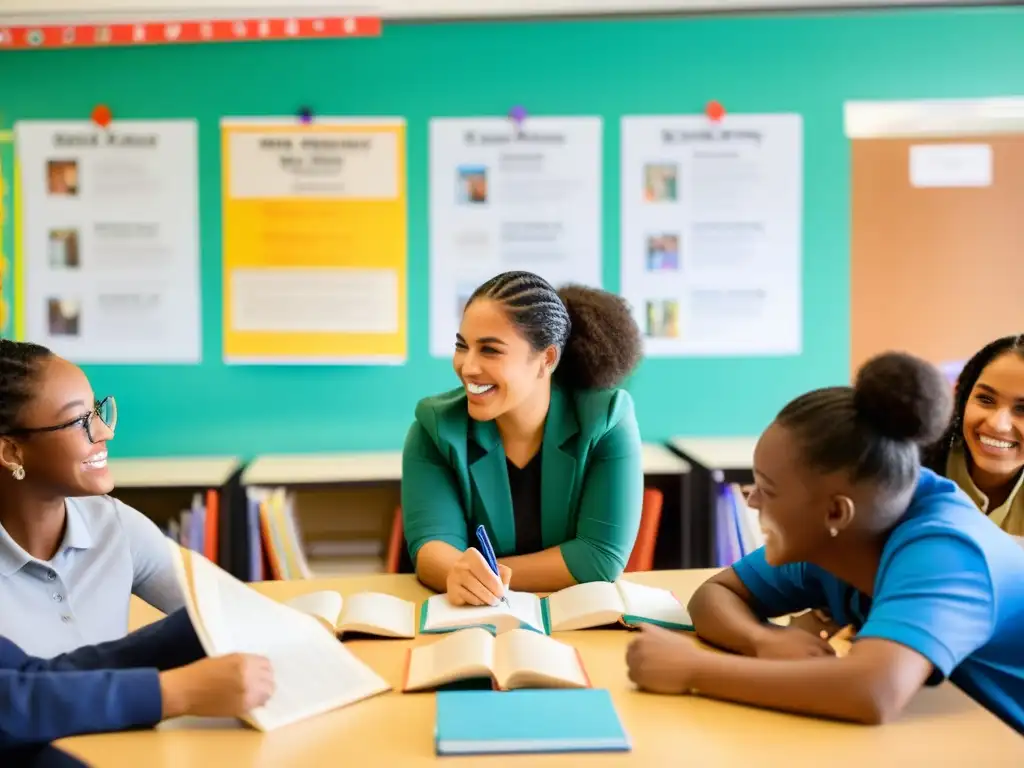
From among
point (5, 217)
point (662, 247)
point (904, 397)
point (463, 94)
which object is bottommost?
point (904, 397)

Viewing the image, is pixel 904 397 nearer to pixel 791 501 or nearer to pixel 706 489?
pixel 791 501

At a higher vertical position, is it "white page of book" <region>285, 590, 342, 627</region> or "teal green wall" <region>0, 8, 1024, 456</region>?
"teal green wall" <region>0, 8, 1024, 456</region>

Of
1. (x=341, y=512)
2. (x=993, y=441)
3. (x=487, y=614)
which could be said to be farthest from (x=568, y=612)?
(x=341, y=512)

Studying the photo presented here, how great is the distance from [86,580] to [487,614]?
Answer: 0.58 m

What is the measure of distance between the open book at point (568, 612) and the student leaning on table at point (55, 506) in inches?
18.5

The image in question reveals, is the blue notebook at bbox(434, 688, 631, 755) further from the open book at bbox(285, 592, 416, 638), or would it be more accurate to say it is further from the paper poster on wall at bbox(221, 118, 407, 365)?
the paper poster on wall at bbox(221, 118, 407, 365)

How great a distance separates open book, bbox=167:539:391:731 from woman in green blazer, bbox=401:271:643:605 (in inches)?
18.9

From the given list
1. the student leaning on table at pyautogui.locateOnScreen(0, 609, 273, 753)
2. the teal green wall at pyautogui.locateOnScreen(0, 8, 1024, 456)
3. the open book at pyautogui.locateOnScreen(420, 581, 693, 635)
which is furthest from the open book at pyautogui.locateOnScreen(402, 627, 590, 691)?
the teal green wall at pyautogui.locateOnScreen(0, 8, 1024, 456)

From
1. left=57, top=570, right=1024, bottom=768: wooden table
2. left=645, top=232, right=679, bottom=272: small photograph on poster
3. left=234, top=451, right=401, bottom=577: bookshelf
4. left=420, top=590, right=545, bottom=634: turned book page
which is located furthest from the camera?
left=645, top=232, right=679, bottom=272: small photograph on poster

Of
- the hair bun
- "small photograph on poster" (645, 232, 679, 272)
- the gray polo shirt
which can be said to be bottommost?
the gray polo shirt

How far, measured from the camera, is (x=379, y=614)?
4.66 feet

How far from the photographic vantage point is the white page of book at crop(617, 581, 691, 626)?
56.4 inches

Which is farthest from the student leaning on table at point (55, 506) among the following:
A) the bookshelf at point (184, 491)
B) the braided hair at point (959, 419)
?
the braided hair at point (959, 419)

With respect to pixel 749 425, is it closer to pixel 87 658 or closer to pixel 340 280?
pixel 340 280
